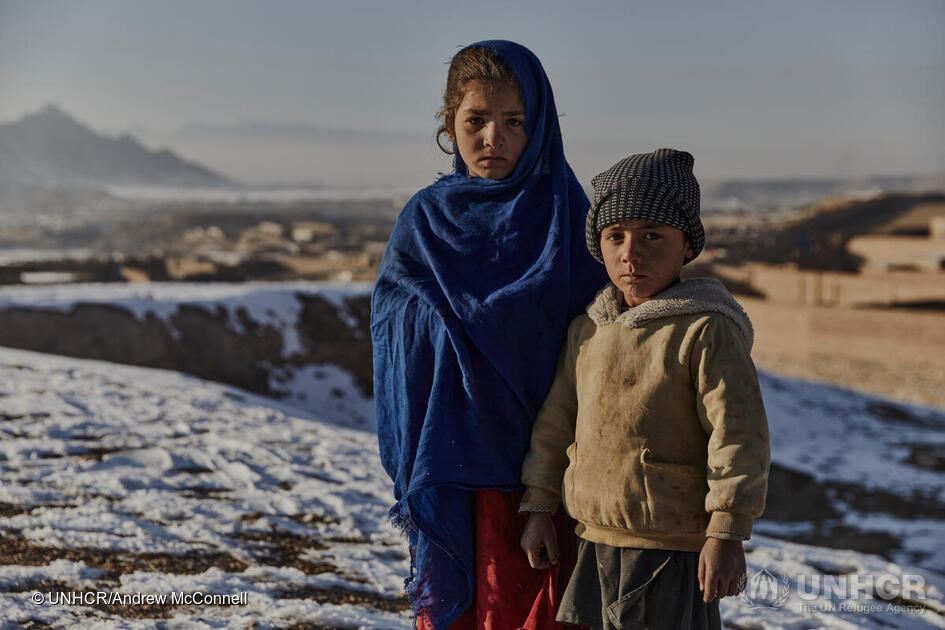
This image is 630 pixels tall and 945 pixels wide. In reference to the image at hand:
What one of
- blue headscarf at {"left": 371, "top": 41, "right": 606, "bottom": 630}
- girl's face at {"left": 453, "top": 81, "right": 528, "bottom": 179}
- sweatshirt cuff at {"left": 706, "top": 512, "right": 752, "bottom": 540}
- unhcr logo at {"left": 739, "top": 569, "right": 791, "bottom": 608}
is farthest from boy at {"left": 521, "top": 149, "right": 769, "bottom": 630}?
unhcr logo at {"left": 739, "top": 569, "right": 791, "bottom": 608}

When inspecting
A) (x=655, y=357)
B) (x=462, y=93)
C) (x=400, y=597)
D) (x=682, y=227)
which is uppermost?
(x=462, y=93)

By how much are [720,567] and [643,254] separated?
642mm

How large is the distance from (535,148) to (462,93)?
23 cm

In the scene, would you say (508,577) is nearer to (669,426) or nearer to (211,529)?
(669,426)

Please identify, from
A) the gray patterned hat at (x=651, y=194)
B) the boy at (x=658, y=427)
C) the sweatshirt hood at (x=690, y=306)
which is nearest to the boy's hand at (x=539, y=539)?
the boy at (x=658, y=427)

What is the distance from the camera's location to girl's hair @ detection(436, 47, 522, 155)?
76.9 inches

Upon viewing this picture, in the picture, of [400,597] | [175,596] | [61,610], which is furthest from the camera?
[400,597]

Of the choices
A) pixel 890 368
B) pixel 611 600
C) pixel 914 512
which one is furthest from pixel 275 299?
pixel 890 368

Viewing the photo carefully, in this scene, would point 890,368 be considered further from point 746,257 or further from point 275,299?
point 746,257

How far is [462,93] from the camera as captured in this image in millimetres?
2010

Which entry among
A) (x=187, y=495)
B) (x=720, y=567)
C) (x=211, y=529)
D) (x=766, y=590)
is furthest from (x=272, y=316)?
(x=720, y=567)

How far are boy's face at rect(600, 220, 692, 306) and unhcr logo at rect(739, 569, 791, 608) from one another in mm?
2233

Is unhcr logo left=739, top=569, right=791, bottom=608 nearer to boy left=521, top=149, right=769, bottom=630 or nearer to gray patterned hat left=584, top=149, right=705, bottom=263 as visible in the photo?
boy left=521, top=149, right=769, bottom=630

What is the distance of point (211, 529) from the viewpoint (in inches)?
151
